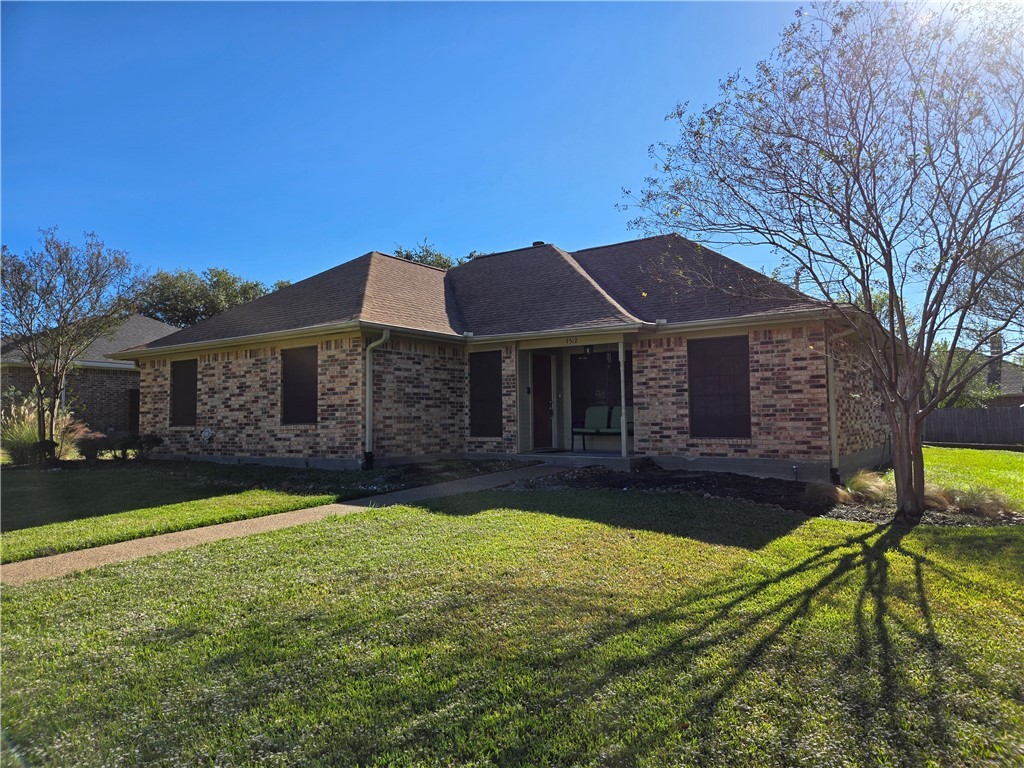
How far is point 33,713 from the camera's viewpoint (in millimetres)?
2723

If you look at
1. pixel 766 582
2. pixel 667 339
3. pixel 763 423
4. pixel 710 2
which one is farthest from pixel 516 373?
pixel 766 582

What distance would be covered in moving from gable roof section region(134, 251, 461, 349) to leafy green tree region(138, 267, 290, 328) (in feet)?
66.6

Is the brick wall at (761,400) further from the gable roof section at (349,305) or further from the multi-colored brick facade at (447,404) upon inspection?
the gable roof section at (349,305)

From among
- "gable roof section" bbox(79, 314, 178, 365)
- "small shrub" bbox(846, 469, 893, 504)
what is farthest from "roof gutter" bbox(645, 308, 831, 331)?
"gable roof section" bbox(79, 314, 178, 365)

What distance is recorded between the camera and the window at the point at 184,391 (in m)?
13.8

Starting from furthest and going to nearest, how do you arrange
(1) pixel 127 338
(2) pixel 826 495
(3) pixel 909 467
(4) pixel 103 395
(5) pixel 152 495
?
(1) pixel 127 338 → (4) pixel 103 395 → (5) pixel 152 495 → (2) pixel 826 495 → (3) pixel 909 467

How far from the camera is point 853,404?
1108cm

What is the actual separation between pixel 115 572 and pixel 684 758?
15.1 feet

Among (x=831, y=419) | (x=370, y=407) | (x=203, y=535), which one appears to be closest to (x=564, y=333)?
(x=370, y=407)

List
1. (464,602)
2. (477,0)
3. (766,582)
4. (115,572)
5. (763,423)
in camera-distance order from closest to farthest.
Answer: (464,602), (766,582), (115,572), (477,0), (763,423)

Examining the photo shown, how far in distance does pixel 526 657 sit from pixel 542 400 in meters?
9.99

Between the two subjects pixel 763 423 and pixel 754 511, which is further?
pixel 763 423

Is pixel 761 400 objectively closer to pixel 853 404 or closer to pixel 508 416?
pixel 853 404

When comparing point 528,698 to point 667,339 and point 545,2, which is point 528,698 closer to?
→ point 545,2
